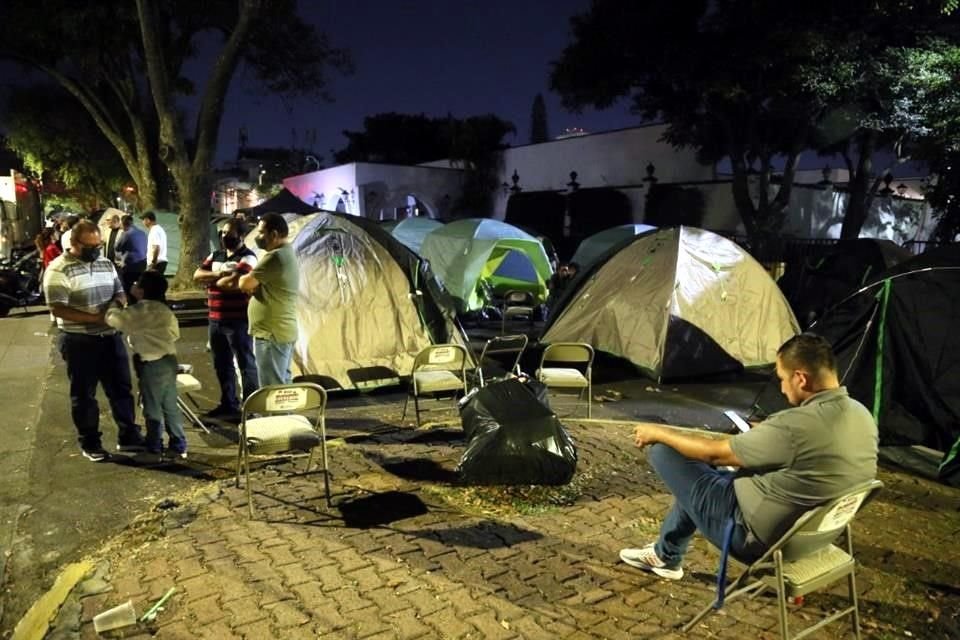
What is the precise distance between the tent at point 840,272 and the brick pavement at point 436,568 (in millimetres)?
7339

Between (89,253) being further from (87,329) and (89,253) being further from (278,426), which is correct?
(278,426)

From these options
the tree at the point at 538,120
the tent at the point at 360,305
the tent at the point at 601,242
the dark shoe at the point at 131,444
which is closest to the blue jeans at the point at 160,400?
the dark shoe at the point at 131,444

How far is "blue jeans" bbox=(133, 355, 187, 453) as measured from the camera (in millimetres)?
4922

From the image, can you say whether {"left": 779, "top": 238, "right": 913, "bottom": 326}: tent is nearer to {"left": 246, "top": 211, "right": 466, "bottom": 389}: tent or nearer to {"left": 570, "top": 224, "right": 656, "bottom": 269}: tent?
{"left": 570, "top": 224, "right": 656, "bottom": 269}: tent

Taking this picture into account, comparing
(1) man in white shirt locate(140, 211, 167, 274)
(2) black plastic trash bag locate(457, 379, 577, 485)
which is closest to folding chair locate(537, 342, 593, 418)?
(2) black plastic trash bag locate(457, 379, 577, 485)

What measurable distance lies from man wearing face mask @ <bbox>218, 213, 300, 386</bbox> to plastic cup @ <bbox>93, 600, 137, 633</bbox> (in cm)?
266

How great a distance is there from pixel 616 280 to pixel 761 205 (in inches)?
385

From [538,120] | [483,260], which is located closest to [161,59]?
[483,260]

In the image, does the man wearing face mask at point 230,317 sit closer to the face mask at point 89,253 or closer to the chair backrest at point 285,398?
the face mask at point 89,253

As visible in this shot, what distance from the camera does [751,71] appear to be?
1419 centimetres

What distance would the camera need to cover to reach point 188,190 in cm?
1449

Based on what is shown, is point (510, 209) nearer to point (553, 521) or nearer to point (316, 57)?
point (316, 57)

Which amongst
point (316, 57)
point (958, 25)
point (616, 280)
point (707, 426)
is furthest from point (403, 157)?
point (707, 426)

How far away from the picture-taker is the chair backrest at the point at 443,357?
19.2 feet
